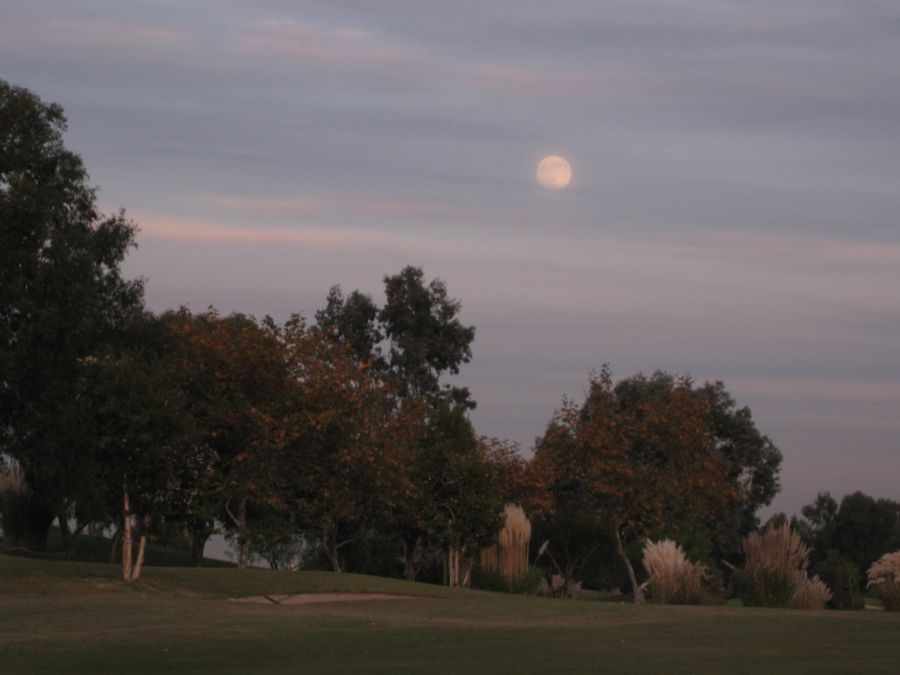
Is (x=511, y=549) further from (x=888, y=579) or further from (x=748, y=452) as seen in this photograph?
(x=748, y=452)

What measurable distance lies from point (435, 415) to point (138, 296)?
11.1m

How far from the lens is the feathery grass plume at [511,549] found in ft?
119

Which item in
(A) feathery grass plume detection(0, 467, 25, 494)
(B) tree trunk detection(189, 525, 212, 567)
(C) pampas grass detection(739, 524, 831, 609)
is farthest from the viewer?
(B) tree trunk detection(189, 525, 212, 567)

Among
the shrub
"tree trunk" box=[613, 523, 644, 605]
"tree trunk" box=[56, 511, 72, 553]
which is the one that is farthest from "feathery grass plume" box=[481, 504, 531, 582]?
"tree trunk" box=[56, 511, 72, 553]

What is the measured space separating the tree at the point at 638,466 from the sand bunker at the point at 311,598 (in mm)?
12101

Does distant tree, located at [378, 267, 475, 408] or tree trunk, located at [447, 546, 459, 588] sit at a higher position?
distant tree, located at [378, 267, 475, 408]

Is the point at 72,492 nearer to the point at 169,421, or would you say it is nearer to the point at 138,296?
the point at 138,296

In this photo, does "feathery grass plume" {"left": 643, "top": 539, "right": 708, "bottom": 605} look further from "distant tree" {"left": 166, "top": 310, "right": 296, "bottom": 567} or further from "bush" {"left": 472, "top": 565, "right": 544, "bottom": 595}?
"distant tree" {"left": 166, "top": 310, "right": 296, "bottom": 567}

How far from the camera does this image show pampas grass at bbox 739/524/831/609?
1105 inches

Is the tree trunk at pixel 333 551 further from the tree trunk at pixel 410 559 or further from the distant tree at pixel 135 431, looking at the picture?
the distant tree at pixel 135 431

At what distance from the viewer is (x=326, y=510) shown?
124 ft

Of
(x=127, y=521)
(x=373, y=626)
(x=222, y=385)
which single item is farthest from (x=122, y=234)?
(x=373, y=626)

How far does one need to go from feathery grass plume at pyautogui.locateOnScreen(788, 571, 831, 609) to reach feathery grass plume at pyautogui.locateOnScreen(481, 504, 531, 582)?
9.71 metres

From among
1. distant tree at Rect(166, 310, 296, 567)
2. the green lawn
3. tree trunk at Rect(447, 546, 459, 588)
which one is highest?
distant tree at Rect(166, 310, 296, 567)
